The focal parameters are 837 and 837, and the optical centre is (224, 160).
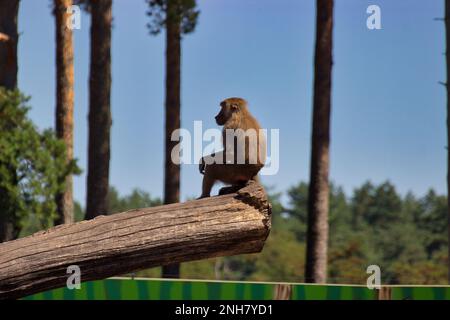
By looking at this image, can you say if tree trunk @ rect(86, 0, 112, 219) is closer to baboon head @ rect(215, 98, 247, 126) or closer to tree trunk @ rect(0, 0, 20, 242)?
tree trunk @ rect(0, 0, 20, 242)

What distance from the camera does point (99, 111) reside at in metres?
21.3

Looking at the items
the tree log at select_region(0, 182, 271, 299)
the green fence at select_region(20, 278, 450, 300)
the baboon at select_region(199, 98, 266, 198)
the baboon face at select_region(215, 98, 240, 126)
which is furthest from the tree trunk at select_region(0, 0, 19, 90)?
the tree log at select_region(0, 182, 271, 299)

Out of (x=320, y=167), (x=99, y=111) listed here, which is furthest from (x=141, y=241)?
(x=99, y=111)

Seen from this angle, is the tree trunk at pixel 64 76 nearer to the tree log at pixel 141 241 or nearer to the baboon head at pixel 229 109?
the baboon head at pixel 229 109

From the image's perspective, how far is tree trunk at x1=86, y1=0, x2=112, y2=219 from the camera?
A: 21.1 m

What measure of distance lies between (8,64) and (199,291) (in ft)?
31.3

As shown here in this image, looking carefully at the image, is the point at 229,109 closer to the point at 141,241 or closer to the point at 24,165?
the point at 141,241

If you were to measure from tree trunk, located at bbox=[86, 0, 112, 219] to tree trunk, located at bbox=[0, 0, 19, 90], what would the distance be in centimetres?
198

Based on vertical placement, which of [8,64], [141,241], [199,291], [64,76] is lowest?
[199,291]

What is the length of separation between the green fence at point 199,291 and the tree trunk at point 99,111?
19.4 ft

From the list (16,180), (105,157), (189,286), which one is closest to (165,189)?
(105,157)

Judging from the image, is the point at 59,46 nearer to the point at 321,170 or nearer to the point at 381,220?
the point at 321,170

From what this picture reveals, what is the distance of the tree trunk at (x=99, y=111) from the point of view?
21125mm

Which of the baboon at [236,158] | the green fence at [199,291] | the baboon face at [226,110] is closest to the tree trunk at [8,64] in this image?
Result: the green fence at [199,291]
